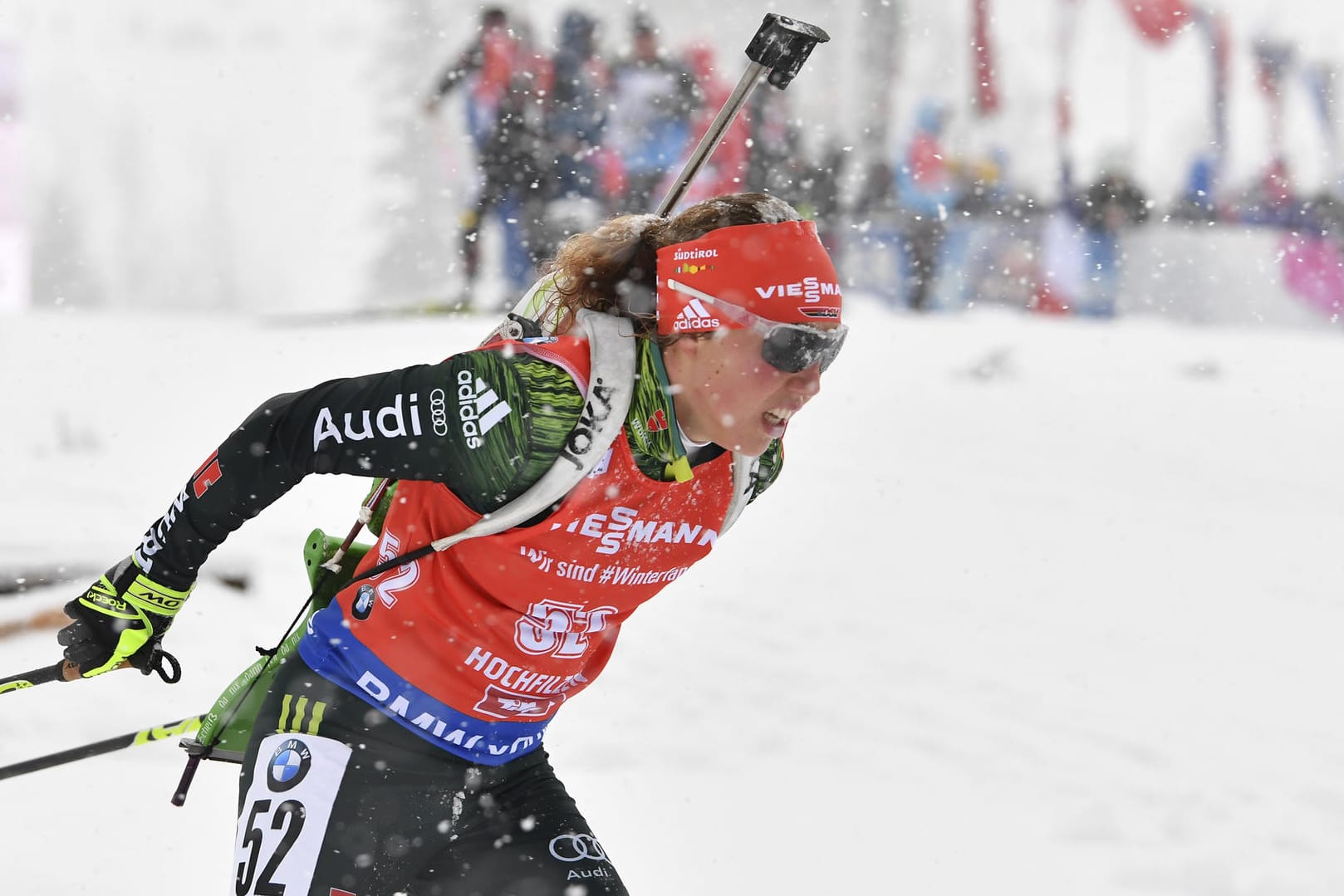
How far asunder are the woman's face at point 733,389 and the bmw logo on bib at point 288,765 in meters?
0.77

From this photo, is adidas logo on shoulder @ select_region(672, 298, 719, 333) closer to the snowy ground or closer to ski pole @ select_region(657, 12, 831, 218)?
ski pole @ select_region(657, 12, 831, 218)

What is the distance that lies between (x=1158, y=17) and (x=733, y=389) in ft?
41.0

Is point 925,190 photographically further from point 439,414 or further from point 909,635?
point 439,414

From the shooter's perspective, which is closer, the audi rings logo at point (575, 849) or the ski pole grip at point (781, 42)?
the audi rings logo at point (575, 849)

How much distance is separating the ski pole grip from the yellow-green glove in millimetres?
1353

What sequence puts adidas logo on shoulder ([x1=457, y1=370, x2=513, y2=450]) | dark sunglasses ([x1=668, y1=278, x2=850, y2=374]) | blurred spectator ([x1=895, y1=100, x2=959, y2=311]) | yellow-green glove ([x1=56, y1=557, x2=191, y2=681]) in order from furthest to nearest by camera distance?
1. blurred spectator ([x1=895, y1=100, x2=959, y2=311])
2. yellow-green glove ([x1=56, y1=557, x2=191, y2=681])
3. dark sunglasses ([x1=668, y1=278, x2=850, y2=374])
4. adidas logo on shoulder ([x1=457, y1=370, x2=513, y2=450])

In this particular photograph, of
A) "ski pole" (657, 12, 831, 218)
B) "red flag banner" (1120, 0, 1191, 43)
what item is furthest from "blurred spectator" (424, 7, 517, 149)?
"ski pole" (657, 12, 831, 218)

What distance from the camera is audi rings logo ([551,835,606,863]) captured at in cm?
223

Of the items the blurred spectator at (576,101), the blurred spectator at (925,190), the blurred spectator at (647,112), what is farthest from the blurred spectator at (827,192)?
the blurred spectator at (576,101)

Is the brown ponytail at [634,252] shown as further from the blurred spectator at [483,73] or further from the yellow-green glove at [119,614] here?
the blurred spectator at [483,73]

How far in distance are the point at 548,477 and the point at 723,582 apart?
476cm

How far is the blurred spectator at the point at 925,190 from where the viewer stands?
10.9 meters

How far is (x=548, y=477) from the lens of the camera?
76.2 inches

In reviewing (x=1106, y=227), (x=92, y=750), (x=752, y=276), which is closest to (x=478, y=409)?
(x=752, y=276)
